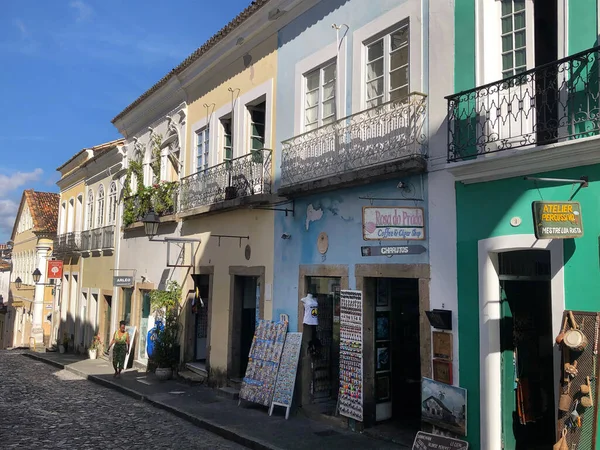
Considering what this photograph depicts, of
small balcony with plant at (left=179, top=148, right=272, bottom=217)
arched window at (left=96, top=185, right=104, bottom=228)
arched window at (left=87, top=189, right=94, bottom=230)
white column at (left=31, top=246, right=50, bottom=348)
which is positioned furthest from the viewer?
white column at (left=31, top=246, right=50, bottom=348)

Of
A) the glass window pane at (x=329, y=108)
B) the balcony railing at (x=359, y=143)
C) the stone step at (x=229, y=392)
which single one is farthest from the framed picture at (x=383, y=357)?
the glass window pane at (x=329, y=108)

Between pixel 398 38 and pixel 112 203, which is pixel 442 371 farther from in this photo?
pixel 112 203

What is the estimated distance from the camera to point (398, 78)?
8.79 m

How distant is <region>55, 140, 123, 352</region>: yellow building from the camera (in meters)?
20.6

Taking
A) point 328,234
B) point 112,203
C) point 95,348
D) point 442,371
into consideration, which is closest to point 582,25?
point 442,371

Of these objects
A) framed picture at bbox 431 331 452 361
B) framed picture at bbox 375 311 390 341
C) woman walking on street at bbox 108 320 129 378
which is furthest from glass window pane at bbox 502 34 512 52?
woman walking on street at bbox 108 320 129 378

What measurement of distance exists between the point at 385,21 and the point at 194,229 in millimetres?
7503

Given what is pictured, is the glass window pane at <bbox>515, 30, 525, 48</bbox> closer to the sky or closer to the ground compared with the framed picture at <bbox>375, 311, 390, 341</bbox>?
closer to the sky

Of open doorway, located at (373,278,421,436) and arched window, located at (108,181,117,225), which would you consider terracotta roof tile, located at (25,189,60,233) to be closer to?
arched window, located at (108,181,117,225)

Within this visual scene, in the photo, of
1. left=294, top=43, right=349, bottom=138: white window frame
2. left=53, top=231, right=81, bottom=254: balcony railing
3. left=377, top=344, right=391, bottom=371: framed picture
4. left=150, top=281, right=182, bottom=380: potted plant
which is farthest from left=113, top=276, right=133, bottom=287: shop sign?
left=377, top=344, right=391, bottom=371: framed picture

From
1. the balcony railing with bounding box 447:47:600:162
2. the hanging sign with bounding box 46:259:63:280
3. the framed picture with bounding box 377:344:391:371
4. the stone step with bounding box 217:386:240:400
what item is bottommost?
the stone step with bounding box 217:386:240:400

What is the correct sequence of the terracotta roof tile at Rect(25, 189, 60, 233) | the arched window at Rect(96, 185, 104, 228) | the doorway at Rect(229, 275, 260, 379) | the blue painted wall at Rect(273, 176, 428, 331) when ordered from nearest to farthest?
the blue painted wall at Rect(273, 176, 428, 331) < the doorway at Rect(229, 275, 260, 379) < the arched window at Rect(96, 185, 104, 228) < the terracotta roof tile at Rect(25, 189, 60, 233)

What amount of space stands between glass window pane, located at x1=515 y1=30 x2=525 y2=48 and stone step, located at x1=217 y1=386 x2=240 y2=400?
26.2ft

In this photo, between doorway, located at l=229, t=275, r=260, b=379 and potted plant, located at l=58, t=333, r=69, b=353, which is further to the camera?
potted plant, located at l=58, t=333, r=69, b=353
